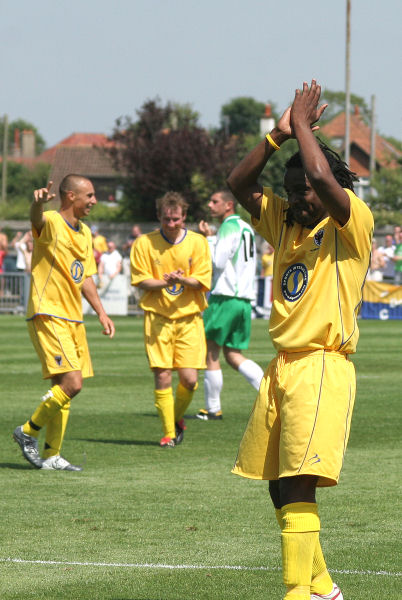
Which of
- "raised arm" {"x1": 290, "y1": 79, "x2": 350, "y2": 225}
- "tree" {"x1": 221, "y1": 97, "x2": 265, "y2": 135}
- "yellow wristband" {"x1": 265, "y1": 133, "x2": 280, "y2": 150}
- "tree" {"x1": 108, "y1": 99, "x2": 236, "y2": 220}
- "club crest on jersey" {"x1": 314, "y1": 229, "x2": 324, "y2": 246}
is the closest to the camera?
"raised arm" {"x1": 290, "y1": 79, "x2": 350, "y2": 225}

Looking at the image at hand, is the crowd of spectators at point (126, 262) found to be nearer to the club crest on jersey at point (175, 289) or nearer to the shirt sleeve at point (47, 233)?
Answer: the club crest on jersey at point (175, 289)

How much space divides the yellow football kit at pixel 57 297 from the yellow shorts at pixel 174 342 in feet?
4.26

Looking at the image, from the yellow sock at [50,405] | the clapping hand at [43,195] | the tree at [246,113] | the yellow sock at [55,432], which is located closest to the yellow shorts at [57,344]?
the yellow sock at [50,405]

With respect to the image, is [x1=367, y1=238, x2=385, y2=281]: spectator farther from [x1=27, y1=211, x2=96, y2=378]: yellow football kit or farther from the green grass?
[x1=27, y1=211, x2=96, y2=378]: yellow football kit

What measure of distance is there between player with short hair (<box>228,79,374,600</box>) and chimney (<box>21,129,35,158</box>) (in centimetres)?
14583

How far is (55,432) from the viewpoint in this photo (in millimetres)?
9656

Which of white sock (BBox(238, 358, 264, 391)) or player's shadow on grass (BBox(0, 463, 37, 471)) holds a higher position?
white sock (BBox(238, 358, 264, 391))

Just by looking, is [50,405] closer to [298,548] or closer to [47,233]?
[47,233]

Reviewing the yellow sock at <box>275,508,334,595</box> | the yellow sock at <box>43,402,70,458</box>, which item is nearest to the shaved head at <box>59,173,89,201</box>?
the yellow sock at <box>43,402,70,458</box>

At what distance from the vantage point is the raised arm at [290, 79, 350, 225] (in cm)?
508

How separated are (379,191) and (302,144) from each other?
4650 centimetres

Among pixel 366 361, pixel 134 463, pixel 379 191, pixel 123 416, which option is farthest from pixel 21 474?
pixel 379 191

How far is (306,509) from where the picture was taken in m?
5.18

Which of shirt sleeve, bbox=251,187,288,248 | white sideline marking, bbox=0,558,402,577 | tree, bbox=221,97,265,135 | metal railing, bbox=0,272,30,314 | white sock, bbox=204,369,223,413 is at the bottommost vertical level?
metal railing, bbox=0,272,30,314
